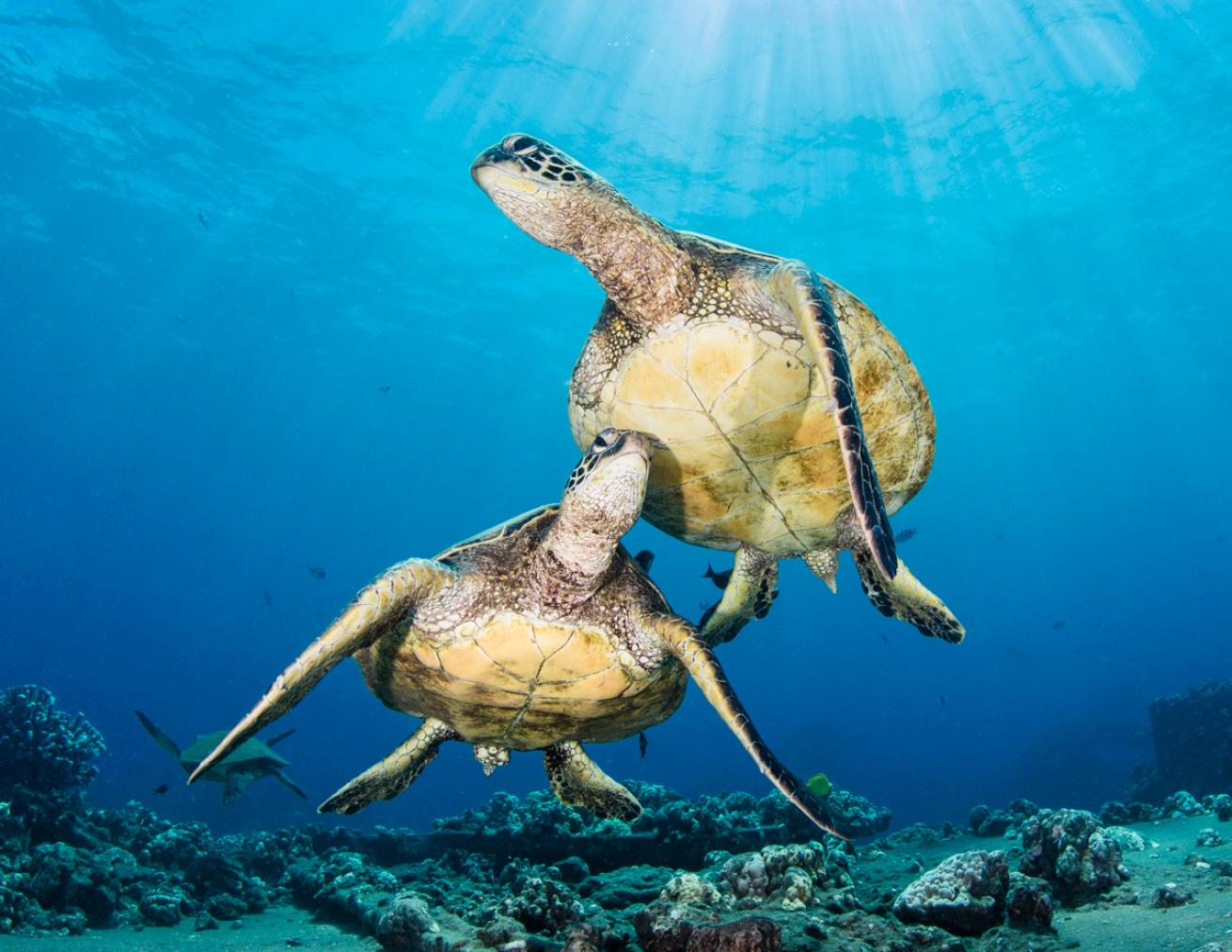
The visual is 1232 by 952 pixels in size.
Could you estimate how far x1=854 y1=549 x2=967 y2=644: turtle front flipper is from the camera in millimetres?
5867

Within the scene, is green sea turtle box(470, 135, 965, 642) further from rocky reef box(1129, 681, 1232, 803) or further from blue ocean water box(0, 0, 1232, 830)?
blue ocean water box(0, 0, 1232, 830)

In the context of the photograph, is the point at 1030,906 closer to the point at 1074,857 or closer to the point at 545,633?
the point at 1074,857

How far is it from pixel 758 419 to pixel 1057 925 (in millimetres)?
3570

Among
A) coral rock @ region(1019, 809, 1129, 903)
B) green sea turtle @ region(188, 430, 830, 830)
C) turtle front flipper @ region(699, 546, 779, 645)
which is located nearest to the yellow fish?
turtle front flipper @ region(699, 546, 779, 645)

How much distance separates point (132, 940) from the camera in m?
5.52

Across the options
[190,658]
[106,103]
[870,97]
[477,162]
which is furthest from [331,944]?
[190,658]

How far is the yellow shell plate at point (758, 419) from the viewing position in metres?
4.26

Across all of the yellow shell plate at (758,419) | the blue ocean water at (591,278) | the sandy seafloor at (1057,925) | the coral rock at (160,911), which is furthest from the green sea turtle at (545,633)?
the blue ocean water at (591,278)

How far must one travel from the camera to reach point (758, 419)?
14.6ft

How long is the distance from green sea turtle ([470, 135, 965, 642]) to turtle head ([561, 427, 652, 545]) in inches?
36.5

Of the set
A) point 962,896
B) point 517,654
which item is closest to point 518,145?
point 517,654

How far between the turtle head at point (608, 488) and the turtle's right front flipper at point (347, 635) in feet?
3.01

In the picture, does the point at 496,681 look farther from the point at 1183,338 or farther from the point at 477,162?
the point at 1183,338

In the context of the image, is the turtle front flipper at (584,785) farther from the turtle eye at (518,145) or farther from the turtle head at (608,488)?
the turtle eye at (518,145)
